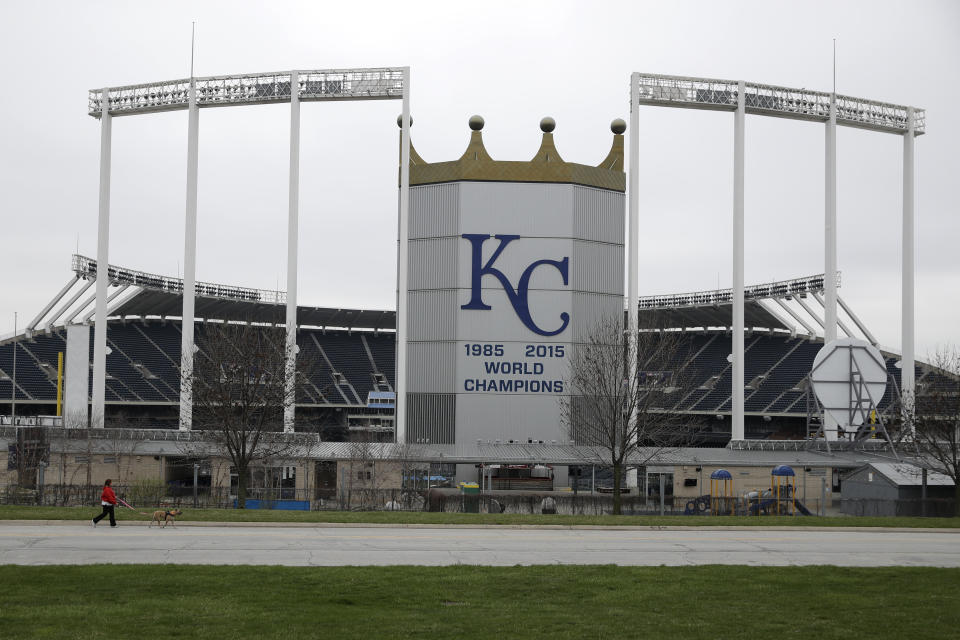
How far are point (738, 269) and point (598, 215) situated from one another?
928 cm

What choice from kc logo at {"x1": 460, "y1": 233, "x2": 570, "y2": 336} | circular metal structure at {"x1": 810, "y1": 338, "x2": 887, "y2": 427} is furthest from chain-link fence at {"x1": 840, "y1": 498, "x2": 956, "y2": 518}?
kc logo at {"x1": 460, "y1": 233, "x2": 570, "y2": 336}

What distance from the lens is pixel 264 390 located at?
39.4 meters

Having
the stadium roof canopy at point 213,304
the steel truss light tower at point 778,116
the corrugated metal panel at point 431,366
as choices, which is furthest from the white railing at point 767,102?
the stadium roof canopy at point 213,304

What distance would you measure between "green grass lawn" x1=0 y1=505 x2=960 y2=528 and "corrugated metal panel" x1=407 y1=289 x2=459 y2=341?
28075mm

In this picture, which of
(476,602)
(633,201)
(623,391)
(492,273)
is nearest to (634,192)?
(633,201)

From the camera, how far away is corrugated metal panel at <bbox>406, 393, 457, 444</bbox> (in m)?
59.7

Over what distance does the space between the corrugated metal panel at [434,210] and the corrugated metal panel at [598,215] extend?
7.11 metres

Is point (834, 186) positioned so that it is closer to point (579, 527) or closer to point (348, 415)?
point (579, 527)

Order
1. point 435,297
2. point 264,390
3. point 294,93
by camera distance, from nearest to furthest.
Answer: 1. point 264,390
2. point 294,93
3. point 435,297

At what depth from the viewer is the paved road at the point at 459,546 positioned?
2181 cm

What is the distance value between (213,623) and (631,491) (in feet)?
130

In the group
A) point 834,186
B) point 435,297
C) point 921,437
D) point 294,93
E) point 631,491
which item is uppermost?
point 294,93

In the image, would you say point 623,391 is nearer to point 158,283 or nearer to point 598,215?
point 598,215

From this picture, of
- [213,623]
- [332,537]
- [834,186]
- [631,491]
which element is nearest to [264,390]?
[332,537]
